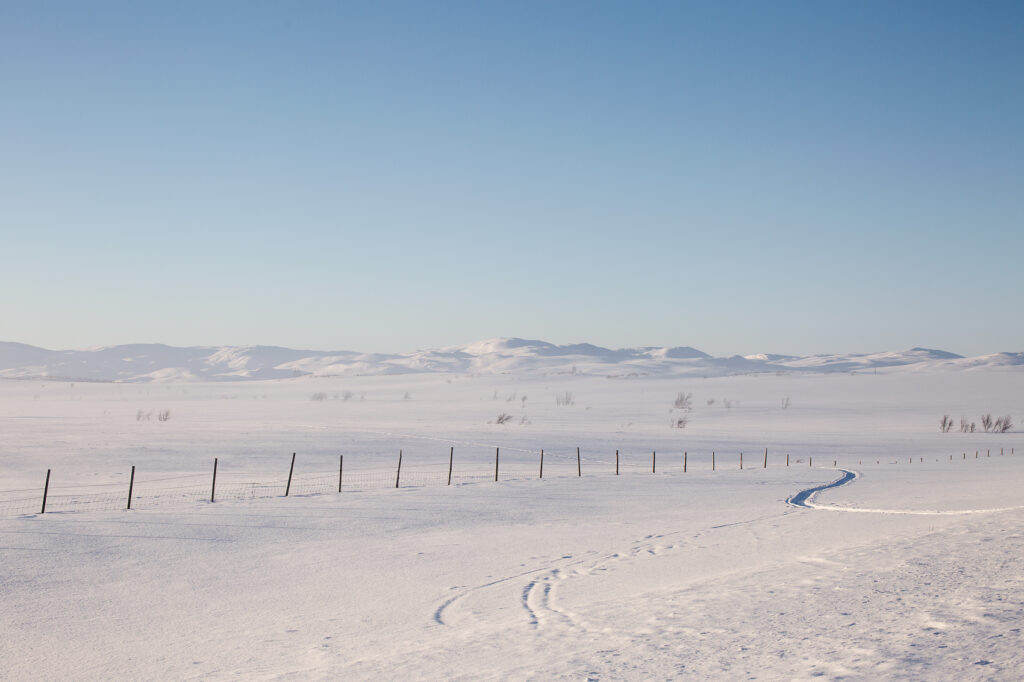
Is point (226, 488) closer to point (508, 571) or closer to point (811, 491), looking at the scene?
point (508, 571)

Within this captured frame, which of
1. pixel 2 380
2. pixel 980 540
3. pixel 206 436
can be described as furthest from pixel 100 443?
pixel 2 380

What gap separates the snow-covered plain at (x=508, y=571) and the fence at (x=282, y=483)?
29 cm

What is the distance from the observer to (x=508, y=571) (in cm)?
1324

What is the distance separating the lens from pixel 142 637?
10.2m

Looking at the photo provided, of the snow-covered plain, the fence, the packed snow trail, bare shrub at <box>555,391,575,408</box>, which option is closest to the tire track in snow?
the packed snow trail

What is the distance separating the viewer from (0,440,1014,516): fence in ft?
68.8

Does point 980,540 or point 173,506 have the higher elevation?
point 980,540

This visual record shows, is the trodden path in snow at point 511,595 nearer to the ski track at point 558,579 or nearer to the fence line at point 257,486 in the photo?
the ski track at point 558,579

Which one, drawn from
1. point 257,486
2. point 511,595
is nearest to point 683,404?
point 257,486

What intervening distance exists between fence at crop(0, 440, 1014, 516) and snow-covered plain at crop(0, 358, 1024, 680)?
29 cm

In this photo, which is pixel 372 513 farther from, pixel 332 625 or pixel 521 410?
pixel 521 410

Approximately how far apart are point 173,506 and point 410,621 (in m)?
11.9

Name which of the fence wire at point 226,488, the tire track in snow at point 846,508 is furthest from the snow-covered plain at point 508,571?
the fence wire at point 226,488

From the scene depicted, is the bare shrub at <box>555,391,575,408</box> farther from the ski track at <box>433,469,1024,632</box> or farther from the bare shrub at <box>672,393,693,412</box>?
the ski track at <box>433,469,1024,632</box>
